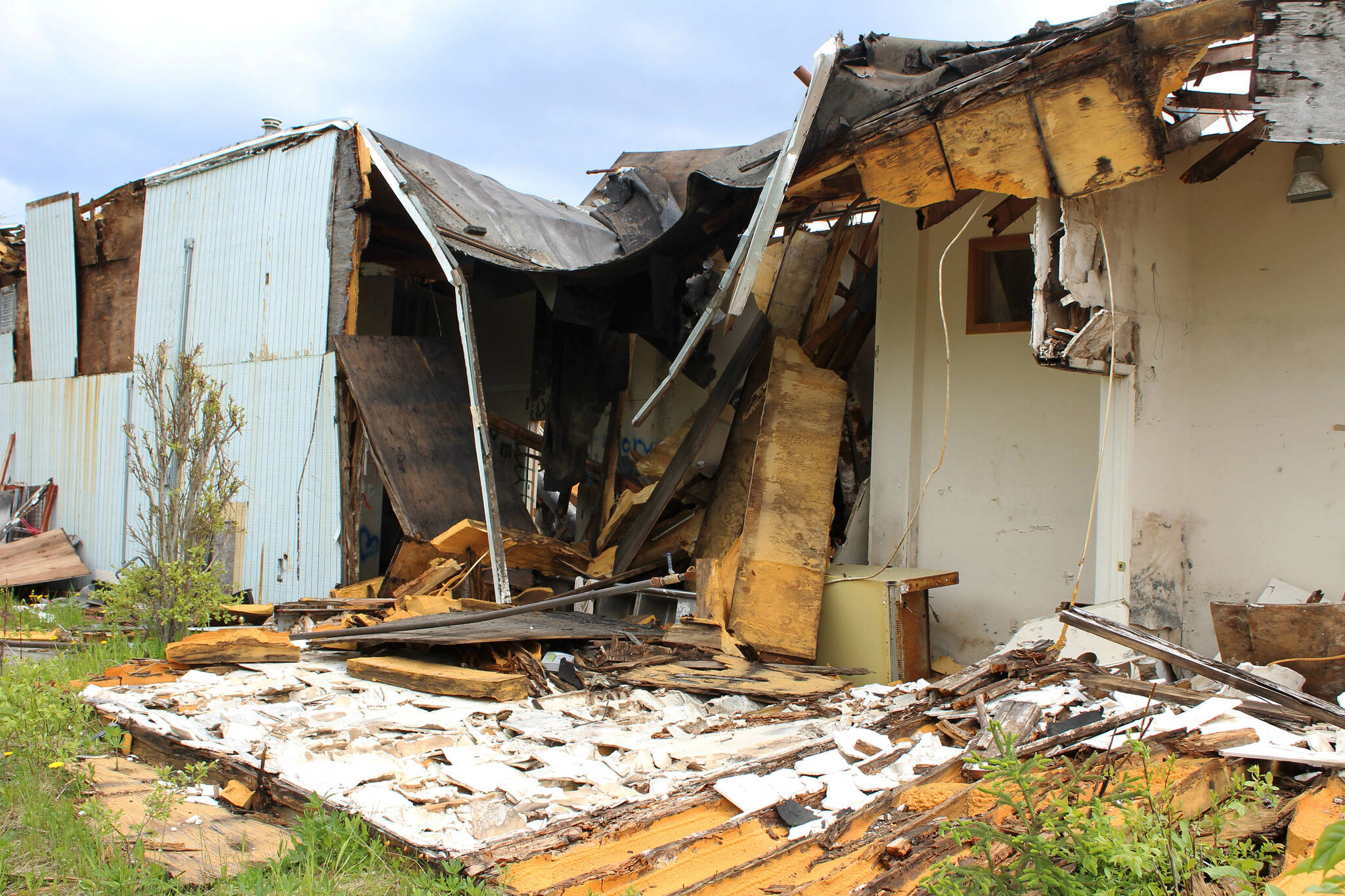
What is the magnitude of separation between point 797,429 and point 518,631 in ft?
9.64

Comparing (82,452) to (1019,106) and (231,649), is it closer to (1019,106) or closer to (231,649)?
(231,649)

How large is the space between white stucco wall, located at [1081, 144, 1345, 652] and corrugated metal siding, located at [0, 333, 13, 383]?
1387 centimetres

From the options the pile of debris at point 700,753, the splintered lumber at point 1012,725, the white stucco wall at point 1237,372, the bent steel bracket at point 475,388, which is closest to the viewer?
the pile of debris at point 700,753

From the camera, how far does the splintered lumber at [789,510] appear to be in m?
6.61

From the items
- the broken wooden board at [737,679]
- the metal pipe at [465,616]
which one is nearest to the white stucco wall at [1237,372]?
the broken wooden board at [737,679]

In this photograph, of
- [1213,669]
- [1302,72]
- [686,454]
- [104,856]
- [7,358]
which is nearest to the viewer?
[104,856]

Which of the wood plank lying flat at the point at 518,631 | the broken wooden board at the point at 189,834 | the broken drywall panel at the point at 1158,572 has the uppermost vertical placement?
the broken drywall panel at the point at 1158,572

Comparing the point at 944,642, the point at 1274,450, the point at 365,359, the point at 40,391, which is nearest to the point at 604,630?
the point at 944,642

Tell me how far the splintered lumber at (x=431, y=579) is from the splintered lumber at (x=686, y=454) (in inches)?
55.8

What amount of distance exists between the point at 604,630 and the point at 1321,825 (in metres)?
4.32

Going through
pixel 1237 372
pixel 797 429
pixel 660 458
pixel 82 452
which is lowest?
pixel 82 452

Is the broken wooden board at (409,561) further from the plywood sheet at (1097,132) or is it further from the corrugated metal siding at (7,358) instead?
the corrugated metal siding at (7,358)

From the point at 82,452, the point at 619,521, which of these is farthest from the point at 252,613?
the point at 82,452

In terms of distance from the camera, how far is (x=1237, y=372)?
620 centimetres
